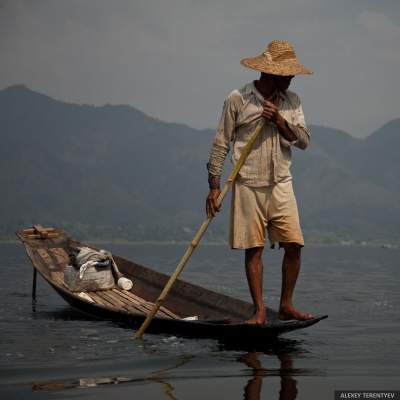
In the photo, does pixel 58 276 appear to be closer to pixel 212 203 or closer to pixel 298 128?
pixel 212 203

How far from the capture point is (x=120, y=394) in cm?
551

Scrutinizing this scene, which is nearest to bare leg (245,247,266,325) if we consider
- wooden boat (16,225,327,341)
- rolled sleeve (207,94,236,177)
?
wooden boat (16,225,327,341)

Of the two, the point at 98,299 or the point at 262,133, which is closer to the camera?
the point at 262,133

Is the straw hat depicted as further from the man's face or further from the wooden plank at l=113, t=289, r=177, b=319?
the wooden plank at l=113, t=289, r=177, b=319

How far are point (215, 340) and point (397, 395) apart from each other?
9.01 ft

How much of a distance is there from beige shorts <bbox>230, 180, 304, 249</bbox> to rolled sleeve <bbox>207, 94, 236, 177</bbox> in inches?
10.9

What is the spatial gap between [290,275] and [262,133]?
1.28m

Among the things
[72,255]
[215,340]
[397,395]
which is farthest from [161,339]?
[72,255]

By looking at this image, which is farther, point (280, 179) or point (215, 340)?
point (215, 340)

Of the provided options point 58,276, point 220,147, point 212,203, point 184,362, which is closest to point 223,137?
point 220,147

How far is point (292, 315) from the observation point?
7578 mm

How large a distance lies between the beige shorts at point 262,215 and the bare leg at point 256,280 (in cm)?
8

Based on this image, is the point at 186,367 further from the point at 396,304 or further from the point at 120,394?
the point at 396,304

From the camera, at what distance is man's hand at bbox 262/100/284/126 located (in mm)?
7121
